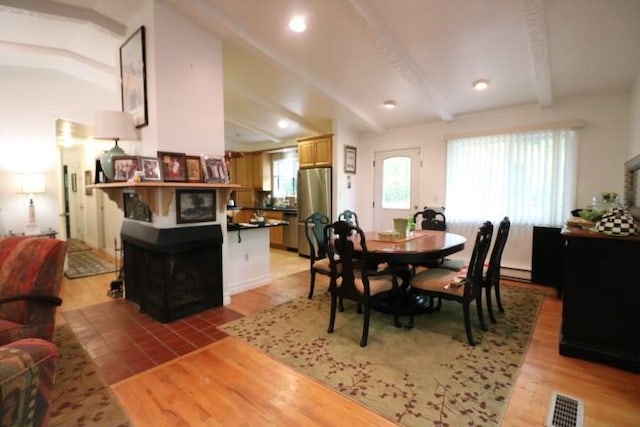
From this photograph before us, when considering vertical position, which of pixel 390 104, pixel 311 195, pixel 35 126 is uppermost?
pixel 390 104

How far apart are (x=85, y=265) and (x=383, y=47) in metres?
5.65

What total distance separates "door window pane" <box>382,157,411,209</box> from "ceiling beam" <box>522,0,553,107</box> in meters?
2.17

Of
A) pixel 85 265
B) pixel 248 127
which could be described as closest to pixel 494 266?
pixel 248 127

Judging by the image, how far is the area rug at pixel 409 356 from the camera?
185 cm

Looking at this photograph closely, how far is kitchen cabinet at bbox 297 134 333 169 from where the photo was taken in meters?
5.64

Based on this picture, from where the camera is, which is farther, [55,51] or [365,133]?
[365,133]

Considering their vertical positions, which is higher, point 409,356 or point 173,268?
point 173,268

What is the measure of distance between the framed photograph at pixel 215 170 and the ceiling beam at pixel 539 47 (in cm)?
302

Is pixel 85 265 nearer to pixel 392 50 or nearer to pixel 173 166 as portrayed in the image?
pixel 173 166

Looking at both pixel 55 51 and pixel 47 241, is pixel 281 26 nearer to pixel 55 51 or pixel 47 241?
pixel 47 241

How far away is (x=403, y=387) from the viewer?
6.59ft

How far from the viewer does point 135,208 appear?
3.29m

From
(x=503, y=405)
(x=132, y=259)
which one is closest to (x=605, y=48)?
(x=503, y=405)

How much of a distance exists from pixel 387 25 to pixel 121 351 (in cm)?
364
